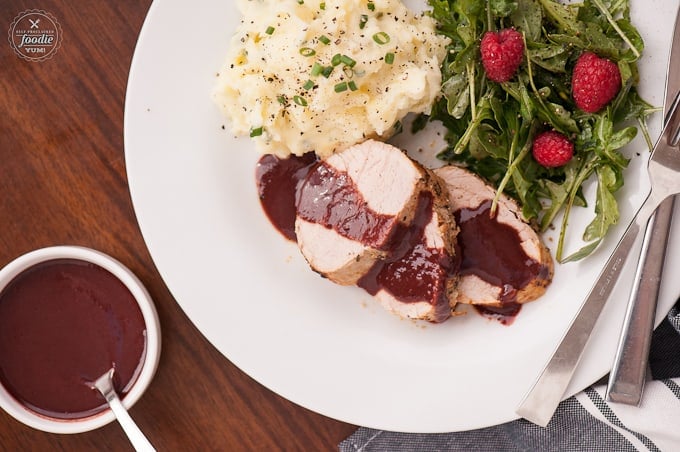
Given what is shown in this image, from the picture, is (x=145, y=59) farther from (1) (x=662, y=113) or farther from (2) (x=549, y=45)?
(1) (x=662, y=113)

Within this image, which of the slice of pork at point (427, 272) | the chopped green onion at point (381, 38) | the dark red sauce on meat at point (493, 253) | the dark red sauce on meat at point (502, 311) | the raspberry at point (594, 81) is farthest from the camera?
the dark red sauce on meat at point (502, 311)

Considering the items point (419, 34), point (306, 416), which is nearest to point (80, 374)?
point (306, 416)

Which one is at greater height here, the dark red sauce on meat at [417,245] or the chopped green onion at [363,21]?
the chopped green onion at [363,21]

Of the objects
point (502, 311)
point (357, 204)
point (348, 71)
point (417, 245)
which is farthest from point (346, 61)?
point (502, 311)

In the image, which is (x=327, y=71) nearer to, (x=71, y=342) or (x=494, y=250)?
(x=494, y=250)

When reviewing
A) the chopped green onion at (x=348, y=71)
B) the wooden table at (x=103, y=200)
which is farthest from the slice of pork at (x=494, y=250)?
the wooden table at (x=103, y=200)

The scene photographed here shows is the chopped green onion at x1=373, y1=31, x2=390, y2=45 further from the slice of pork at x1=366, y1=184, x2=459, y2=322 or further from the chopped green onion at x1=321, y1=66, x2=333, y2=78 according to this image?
the slice of pork at x1=366, y1=184, x2=459, y2=322

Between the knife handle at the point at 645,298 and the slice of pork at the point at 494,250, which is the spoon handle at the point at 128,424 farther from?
the knife handle at the point at 645,298
